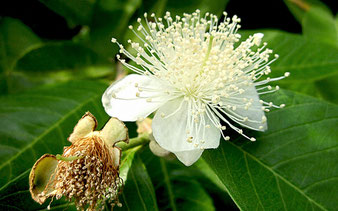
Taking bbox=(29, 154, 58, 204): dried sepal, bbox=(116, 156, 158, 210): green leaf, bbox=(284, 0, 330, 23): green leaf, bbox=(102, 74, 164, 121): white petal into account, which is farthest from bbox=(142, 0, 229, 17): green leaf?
bbox=(29, 154, 58, 204): dried sepal

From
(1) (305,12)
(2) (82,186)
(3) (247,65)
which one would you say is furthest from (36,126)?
(1) (305,12)

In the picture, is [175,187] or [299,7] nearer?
[175,187]

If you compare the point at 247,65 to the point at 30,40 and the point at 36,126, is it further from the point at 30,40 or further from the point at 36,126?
the point at 30,40

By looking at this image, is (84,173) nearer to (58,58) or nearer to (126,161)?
(126,161)

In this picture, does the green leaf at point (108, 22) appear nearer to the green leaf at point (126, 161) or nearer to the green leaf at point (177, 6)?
the green leaf at point (177, 6)

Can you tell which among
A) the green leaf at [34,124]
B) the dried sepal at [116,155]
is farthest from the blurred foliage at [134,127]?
the dried sepal at [116,155]

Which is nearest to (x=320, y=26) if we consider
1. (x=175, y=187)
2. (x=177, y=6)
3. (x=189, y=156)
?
(x=177, y=6)

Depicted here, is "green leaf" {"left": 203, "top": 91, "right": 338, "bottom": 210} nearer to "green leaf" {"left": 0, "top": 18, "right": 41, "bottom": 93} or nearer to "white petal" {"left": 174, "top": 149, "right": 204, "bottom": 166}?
"white petal" {"left": 174, "top": 149, "right": 204, "bottom": 166}
